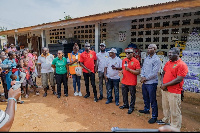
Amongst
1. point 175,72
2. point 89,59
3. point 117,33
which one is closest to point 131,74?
point 175,72

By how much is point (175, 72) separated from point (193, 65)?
8.04 feet

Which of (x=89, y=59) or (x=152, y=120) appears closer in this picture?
(x=152, y=120)

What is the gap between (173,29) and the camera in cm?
649

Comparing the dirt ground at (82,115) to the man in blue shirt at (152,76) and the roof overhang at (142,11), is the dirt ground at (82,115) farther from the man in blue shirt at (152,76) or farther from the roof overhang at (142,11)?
the roof overhang at (142,11)

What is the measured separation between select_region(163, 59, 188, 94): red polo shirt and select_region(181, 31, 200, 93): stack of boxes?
2161 mm

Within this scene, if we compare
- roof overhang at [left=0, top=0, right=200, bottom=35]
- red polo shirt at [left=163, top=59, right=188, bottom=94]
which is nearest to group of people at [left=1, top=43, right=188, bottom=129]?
red polo shirt at [left=163, top=59, right=188, bottom=94]

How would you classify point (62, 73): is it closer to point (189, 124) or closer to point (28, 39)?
point (189, 124)

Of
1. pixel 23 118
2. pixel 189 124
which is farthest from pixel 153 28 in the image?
pixel 23 118

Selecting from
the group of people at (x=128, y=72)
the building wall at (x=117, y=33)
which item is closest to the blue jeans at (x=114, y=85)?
the group of people at (x=128, y=72)

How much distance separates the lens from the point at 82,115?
3881 mm

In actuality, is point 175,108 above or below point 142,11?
below

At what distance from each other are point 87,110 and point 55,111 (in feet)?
2.89

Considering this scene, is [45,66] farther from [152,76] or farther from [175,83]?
[175,83]

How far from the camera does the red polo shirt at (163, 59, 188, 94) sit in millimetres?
2871
